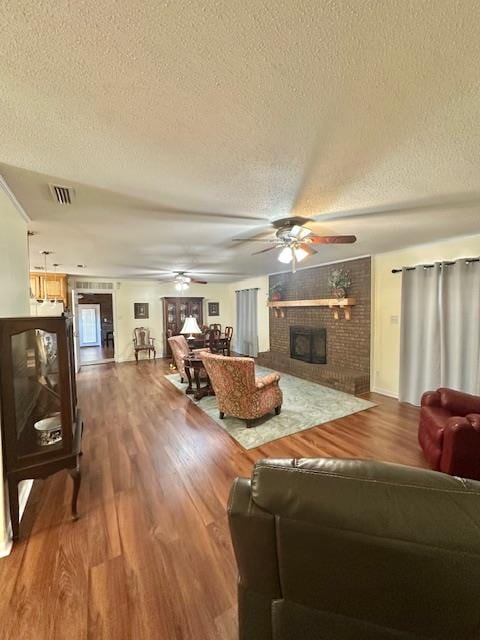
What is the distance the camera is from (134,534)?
1.77 metres

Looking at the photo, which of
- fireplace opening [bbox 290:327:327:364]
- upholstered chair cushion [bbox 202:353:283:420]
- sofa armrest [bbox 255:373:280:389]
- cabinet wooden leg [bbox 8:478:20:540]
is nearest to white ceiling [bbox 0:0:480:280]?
upholstered chair cushion [bbox 202:353:283:420]

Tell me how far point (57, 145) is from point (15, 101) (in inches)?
11.6

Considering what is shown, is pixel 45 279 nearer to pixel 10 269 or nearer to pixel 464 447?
pixel 10 269

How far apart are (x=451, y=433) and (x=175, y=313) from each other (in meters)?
7.09

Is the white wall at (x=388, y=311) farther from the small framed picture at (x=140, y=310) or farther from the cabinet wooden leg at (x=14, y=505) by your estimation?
the small framed picture at (x=140, y=310)

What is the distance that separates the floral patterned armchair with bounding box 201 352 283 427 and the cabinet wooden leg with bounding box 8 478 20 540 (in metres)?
2.09

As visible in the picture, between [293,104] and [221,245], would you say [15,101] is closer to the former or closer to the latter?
[293,104]

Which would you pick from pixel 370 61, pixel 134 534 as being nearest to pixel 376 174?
pixel 370 61

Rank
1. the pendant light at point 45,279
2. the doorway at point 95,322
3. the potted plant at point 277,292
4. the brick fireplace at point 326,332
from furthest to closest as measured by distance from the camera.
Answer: the doorway at point 95,322, the potted plant at point 277,292, the brick fireplace at point 326,332, the pendant light at point 45,279

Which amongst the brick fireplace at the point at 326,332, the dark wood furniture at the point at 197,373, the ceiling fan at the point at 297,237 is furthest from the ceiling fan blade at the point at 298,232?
the dark wood furniture at the point at 197,373

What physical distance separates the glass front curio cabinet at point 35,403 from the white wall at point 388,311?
4.50 m

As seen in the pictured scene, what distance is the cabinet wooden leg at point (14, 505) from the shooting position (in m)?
1.67

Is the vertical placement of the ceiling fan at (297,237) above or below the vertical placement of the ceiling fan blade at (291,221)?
below

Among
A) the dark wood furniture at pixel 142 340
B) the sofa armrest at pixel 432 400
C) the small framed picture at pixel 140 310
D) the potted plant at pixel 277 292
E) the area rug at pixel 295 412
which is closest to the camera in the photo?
the sofa armrest at pixel 432 400
